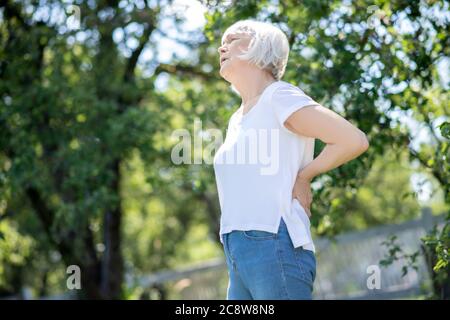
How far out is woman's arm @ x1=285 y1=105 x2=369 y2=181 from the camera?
7.64 ft

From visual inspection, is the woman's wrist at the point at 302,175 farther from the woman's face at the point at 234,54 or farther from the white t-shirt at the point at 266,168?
the woman's face at the point at 234,54

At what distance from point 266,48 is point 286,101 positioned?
0.27 m

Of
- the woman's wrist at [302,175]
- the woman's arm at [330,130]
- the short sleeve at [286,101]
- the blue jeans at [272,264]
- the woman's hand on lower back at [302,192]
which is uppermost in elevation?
the short sleeve at [286,101]

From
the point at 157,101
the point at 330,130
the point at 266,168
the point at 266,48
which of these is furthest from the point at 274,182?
the point at 157,101

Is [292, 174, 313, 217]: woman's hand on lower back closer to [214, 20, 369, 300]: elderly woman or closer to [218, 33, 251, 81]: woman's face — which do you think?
[214, 20, 369, 300]: elderly woman

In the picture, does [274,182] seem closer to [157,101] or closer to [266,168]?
[266,168]

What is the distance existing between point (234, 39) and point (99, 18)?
5368mm

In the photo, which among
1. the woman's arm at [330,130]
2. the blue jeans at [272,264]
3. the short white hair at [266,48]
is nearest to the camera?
the blue jeans at [272,264]

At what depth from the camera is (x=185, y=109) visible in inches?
332

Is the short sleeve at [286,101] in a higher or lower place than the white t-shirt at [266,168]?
higher

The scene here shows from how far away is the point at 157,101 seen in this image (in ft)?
28.1

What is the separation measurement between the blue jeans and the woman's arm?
0.98 feet

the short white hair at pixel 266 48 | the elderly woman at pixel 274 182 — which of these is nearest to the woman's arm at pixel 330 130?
the elderly woman at pixel 274 182

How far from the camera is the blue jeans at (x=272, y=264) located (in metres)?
2.22
